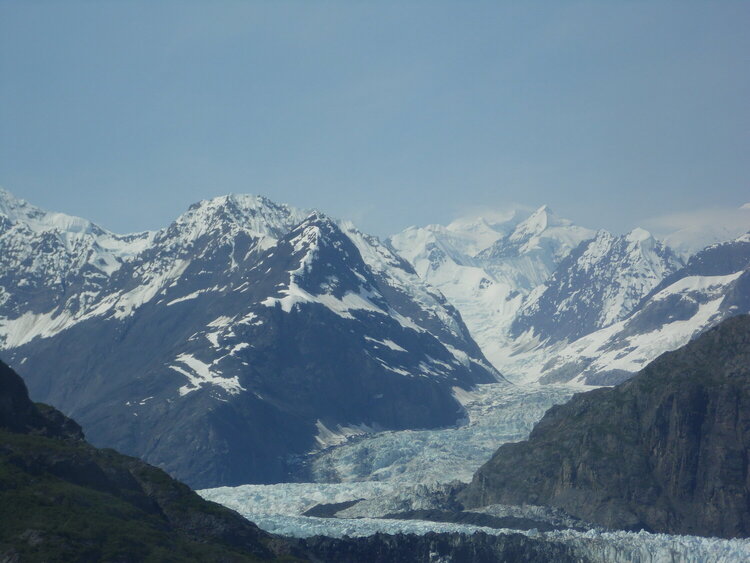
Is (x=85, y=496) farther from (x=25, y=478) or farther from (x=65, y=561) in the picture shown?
(x=65, y=561)

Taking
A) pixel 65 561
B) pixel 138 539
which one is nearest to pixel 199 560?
pixel 138 539

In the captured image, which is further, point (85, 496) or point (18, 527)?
point (85, 496)

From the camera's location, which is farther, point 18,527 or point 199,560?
point 199,560

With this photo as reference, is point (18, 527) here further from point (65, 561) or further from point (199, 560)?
point (199, 560)

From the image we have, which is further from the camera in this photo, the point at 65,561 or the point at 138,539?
the point at 138,539

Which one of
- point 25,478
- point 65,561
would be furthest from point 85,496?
point 65,561

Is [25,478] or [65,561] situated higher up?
[25,478]

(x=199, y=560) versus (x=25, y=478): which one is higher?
(x=25, y=478)

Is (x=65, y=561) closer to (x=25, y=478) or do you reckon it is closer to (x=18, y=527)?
(x=18, y=527)

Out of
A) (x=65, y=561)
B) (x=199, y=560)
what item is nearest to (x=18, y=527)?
(x=65, y=561)
